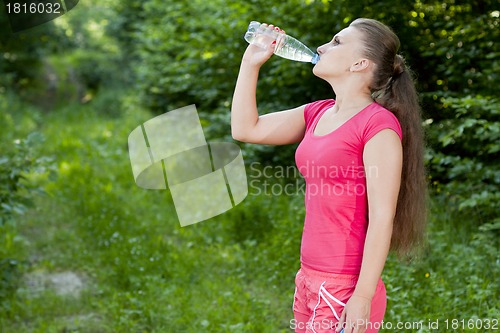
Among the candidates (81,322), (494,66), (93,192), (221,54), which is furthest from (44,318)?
(221,54)

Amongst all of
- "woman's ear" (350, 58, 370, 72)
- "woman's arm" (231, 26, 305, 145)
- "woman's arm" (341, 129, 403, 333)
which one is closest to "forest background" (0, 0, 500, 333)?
"woman's arm" (231, 26, 305, 145)

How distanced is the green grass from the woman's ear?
179cm

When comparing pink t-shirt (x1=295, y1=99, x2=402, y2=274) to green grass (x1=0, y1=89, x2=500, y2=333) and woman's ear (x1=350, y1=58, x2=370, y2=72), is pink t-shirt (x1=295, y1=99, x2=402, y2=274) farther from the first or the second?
green grass (x1=0, y1=89, x2=500, y2=333)

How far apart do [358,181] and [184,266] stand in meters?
3.10

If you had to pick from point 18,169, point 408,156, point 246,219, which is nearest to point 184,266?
point 246,219

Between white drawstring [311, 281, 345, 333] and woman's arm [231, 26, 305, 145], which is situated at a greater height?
woman's arm [231, 26, 305, 145]

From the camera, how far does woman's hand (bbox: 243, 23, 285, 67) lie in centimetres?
235

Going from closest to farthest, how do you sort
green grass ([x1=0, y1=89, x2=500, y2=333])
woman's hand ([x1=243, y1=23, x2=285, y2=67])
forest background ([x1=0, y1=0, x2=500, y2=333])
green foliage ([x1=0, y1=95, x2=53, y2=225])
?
woman's hand ([x1=243, y1=23, x2=285, y2=67])
green grass ([x1=0, y1=89, x2=500, y2=333])
forest background ([x1=0, y1=0, x2=500, y2=333])
green foliage ([x1=0, y1=95, x2=53, y2=225])

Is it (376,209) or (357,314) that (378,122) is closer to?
(376,209)

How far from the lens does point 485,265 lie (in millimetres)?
4062

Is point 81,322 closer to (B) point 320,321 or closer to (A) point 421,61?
(B) point 320,321

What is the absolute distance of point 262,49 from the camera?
7.80ft

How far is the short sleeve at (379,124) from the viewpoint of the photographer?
2.03m

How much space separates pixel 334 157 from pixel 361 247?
31 cm
